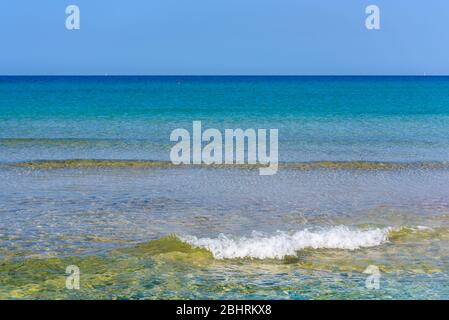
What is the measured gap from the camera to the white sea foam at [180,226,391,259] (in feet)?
30.0

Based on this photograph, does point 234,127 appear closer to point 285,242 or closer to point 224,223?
point 224,223

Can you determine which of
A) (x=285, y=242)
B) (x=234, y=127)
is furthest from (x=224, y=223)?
(x=234, y=127)

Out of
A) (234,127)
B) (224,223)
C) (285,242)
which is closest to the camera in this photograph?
(285,242)

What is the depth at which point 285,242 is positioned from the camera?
960 cm

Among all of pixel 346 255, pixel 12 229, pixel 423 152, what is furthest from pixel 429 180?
pixel 12 229

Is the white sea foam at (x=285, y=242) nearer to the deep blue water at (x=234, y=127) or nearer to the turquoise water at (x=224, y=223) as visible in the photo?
the turquoise water at (x=224, y=223)

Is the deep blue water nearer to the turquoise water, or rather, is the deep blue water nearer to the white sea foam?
the turquoise water

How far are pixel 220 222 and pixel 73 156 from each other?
10.3 meters

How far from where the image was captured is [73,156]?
20.1 meters

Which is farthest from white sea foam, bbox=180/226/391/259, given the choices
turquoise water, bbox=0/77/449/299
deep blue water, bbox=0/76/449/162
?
deep blue water, bbox=0/76/449/162

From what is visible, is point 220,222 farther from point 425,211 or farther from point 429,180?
point 429,180

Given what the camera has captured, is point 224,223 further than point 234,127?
No

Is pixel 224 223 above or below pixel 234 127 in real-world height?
below

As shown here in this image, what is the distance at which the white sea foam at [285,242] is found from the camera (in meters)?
9.14
